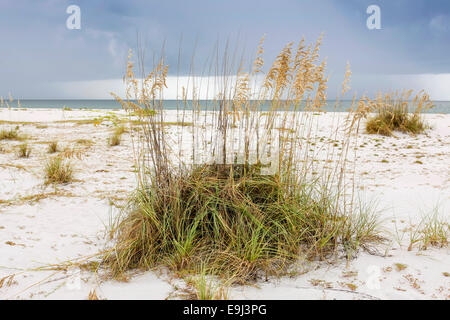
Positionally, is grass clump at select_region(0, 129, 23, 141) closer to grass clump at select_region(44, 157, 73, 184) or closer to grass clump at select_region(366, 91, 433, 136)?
grass clump at select_region(44, 157, 73, 184)

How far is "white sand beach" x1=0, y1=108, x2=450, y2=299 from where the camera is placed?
1.96 metres

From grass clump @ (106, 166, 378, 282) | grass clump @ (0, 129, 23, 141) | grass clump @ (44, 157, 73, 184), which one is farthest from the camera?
grass clump @ (0, 129, 23, 141)

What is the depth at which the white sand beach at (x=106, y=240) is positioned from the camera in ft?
6.43

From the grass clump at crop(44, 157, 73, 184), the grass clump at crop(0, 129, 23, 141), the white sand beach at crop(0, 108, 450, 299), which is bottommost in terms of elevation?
the white sand beach at crop(0, 108, 450, 299)

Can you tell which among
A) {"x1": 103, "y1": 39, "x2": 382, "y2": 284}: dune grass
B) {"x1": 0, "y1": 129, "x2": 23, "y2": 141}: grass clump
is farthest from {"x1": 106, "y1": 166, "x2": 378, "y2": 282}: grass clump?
{"x1": 0, "y1": 129, "x2": 23, "y2": 141}: grass clump

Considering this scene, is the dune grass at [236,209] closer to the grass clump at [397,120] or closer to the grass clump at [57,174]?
the grass clump at [57,174]

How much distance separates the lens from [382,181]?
4645 mm

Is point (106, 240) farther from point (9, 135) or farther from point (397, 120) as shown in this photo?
point (397, 120)

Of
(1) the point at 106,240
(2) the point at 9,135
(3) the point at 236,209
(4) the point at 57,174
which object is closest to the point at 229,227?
(3) the point at 236,209

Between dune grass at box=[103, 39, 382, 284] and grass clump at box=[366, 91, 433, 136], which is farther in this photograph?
grass clump at box=[366, 91, 433, 136]

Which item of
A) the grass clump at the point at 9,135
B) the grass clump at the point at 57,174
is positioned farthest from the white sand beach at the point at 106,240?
the grass clump at the point at 9,135

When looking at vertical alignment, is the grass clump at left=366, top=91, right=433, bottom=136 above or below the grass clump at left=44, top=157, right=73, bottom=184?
above

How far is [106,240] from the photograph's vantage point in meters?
2.76

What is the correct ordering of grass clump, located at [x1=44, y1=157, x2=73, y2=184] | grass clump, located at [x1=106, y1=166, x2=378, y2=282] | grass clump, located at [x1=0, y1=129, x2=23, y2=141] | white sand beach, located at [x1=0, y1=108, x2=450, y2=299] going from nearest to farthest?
1. white sand beach, located at [x1=0, y1=108, x2=450, y2=299]
2. grass clump, located at [x1=106, y1=166, x2=378, y2=282]
3. grass clump, located at [x1=44, y1=157, x2=73, y2=184]
4. grass clump, located at [x1=0, y1=129, x2=23, y2=141]
